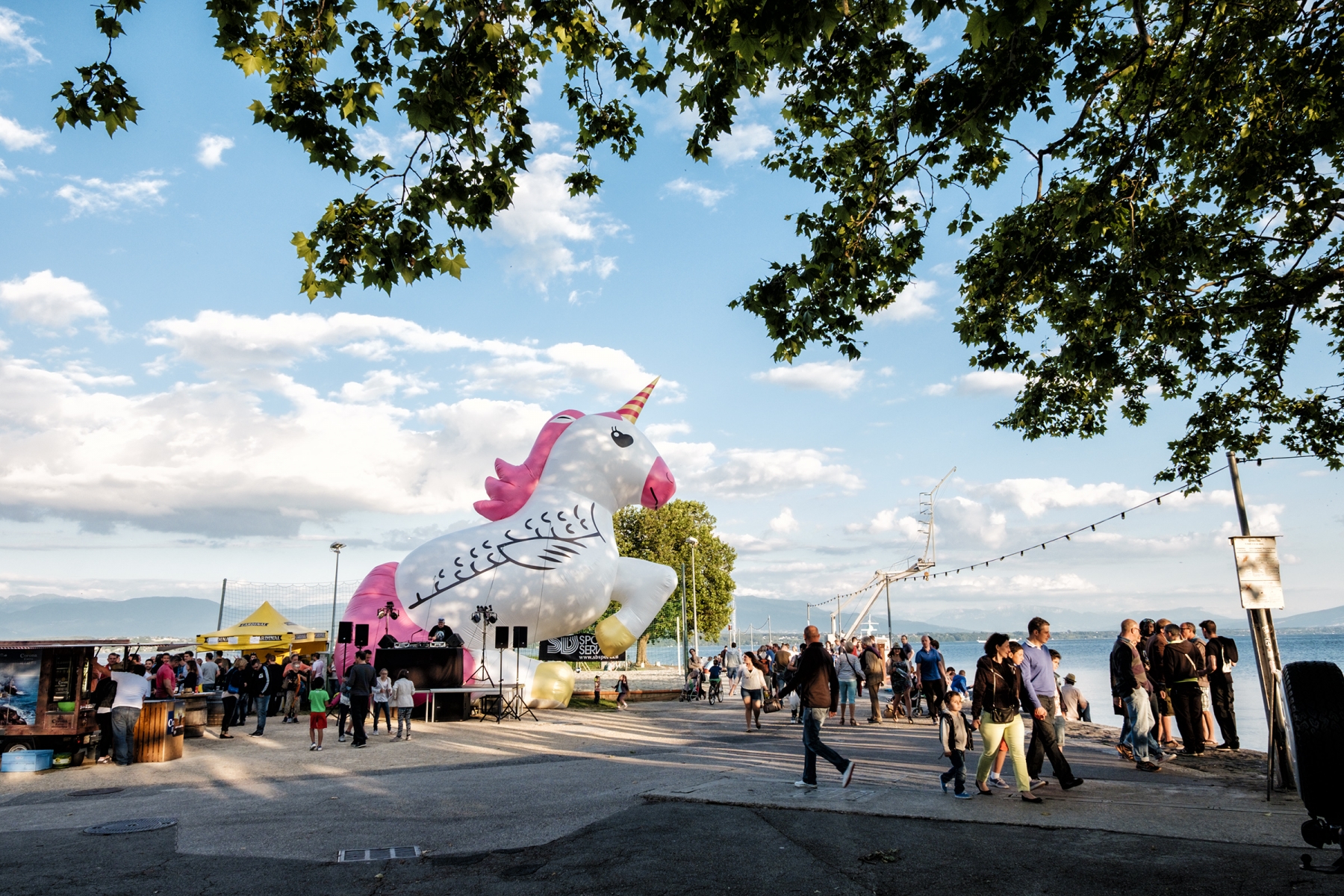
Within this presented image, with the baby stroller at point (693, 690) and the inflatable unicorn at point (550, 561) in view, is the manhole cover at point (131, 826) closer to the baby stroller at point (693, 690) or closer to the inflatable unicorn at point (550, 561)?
the inflatable unicorn at point (550, 561)

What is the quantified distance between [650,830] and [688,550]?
3971 cm

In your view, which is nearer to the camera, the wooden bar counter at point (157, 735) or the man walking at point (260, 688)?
the wooden bar counter at point (157, 735)

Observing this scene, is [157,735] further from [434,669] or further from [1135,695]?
[1135,695]

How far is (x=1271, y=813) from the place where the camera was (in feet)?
20.9

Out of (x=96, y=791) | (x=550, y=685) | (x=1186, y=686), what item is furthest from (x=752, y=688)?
(x=96, y=791)

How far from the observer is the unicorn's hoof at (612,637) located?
20125 millimetres

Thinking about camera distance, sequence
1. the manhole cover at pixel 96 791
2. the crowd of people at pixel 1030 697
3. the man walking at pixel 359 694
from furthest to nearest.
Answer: the man walking at pixel 359 694, the manhole cover at pixel 96 791, the crowd of people at pixel 1030 697

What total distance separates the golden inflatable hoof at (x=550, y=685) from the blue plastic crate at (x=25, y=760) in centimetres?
985

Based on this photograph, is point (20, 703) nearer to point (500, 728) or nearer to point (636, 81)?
point (500, 728)

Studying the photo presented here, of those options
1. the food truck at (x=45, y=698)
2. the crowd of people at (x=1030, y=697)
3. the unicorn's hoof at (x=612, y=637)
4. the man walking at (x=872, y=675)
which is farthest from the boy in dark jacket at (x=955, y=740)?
the unicorn's hoof at (x=612, y=637)

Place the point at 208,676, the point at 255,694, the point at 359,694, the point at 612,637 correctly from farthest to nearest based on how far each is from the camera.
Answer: the point at 612,637 < the point at 208,676 < the point at 255,694 < the point at 359,694

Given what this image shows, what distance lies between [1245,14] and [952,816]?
8.44 m

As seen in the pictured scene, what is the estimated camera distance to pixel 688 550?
150 ft

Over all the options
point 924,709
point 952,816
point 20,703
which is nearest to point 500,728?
point 20,703
